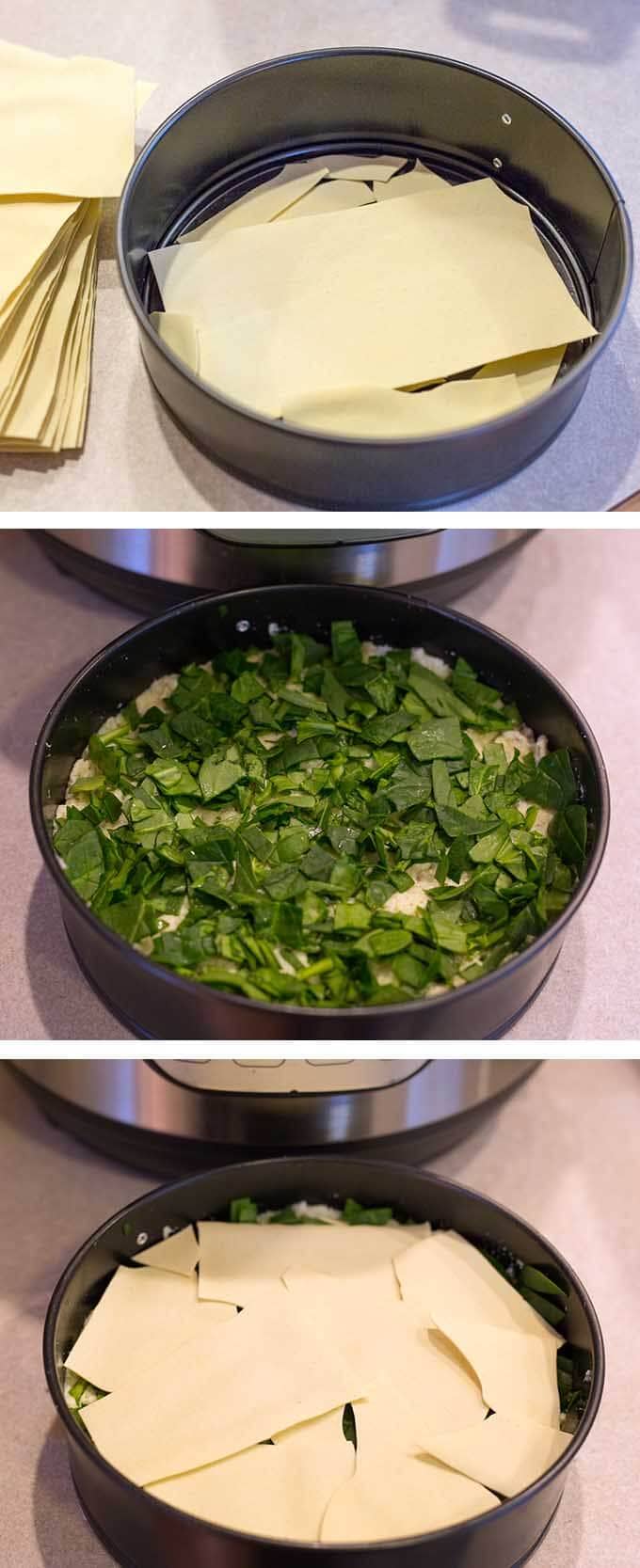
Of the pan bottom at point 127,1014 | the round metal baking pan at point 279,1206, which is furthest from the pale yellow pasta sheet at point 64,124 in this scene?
the round metal baking pan at point 279,1206

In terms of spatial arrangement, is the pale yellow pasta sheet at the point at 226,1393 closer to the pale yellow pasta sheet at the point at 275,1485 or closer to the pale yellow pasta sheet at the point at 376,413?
the pale yellow pasta sheet at the point at 275,1485

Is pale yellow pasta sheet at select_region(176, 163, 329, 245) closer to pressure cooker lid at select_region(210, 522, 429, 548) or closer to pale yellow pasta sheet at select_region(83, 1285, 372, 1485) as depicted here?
pressure cooker lid at select_region(210, 522, 429, 548)

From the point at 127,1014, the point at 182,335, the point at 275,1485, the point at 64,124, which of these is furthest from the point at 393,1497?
the point at 64,124

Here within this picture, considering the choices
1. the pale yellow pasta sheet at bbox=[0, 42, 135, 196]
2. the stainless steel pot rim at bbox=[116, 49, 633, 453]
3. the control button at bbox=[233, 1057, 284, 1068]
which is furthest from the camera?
the control button at bbox=[233, 1057, 284, 1068]

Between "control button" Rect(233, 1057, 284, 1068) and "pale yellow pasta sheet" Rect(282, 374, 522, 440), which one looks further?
"control button" Rect(233, 1057, 284, 1068)

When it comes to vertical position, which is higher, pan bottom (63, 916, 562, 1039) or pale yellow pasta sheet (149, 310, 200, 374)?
pale yellow pasta sheet (149, 310, 200, 374)

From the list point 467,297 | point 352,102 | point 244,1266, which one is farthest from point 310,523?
point 244,1266

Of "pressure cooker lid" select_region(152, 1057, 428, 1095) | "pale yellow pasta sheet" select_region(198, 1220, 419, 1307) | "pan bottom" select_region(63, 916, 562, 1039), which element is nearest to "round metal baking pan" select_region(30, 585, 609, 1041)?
"pan bottom" select_region(63, 916, 562, 1039)

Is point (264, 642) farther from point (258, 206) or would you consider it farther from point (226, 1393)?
point (226, 1393)
